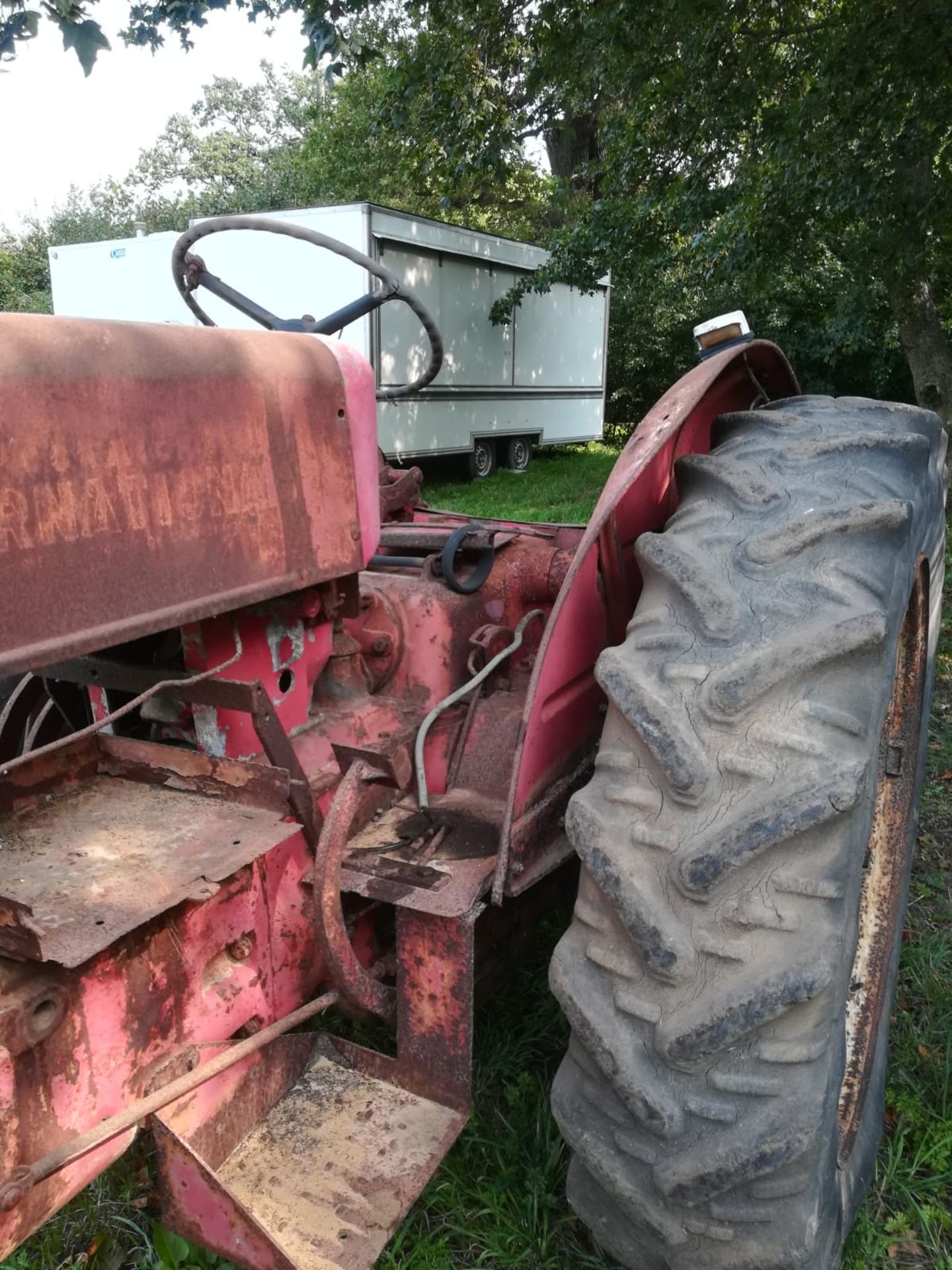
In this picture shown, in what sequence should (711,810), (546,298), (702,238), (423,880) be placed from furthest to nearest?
(546,298), (702,238), (423,880), (711,810)

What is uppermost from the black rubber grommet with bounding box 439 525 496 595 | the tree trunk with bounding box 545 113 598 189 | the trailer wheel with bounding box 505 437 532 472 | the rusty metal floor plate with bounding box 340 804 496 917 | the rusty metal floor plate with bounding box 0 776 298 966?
the tree trunk with bounding box 545 113 598 189

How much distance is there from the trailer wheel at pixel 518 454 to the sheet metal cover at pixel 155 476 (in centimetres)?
1265

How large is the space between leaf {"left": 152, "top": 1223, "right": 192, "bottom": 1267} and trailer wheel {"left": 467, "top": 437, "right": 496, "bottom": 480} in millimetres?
11511

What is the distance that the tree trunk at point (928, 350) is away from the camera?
24.3ft

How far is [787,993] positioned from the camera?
128 centimetres

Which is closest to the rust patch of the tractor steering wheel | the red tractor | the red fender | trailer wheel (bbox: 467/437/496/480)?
the red tractor

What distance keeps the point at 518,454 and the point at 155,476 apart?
13.3m

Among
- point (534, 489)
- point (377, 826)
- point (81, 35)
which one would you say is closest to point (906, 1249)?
point (377, 826)

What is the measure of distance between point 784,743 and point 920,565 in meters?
0.75

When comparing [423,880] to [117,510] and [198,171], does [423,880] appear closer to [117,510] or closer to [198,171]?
[117,510]

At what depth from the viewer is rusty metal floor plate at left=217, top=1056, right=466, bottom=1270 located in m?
1.45

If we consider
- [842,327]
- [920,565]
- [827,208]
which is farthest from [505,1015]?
[842,327]

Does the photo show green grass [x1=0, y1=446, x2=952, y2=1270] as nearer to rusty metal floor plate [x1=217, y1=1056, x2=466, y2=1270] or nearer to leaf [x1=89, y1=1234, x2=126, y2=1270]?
leaf [x1=89, y1=1234, x2=126, y2=1270]

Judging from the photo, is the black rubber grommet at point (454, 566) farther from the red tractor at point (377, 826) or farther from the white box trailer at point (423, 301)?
the white box trailer at point (423, 301)
